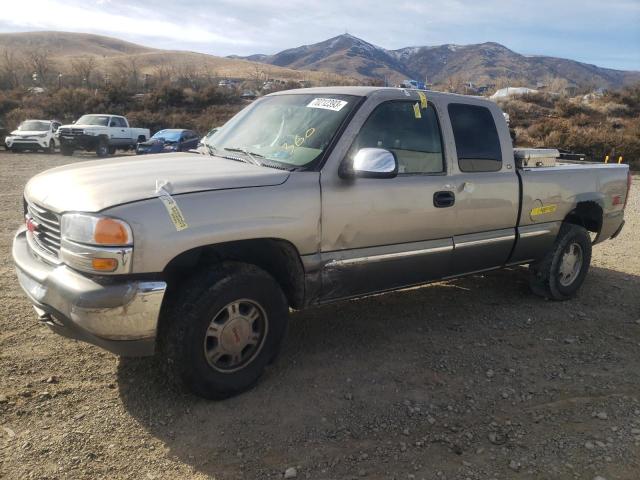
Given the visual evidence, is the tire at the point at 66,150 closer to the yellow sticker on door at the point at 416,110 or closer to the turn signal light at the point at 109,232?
the yellow sticker on door at the point at 416,110

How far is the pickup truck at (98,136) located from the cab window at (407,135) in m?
21.3

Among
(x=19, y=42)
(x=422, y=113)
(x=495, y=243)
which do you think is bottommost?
(x=495, y=243)

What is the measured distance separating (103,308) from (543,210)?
3.90m

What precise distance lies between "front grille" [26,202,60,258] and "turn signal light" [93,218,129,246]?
17.3 inches

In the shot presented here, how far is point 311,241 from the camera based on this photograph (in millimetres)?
3510

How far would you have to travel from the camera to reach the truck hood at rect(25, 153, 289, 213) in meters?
2.97

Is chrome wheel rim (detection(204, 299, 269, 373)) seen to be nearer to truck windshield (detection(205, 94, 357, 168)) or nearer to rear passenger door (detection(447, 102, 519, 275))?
truck windshield (detection(205, 94, 357, 168))

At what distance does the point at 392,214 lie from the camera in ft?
12.7

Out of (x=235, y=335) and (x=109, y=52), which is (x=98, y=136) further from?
(x=109, y=52)

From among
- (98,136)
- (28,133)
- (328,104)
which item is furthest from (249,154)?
(28,133)

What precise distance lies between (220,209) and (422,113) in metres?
1.93

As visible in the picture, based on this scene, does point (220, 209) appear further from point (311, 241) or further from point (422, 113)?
point (422, 113)

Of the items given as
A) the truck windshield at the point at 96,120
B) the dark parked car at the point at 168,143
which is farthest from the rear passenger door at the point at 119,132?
the dark parked car at the point at 168,143

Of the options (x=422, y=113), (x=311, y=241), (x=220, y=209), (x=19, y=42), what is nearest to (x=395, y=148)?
(x=422, y=113)
